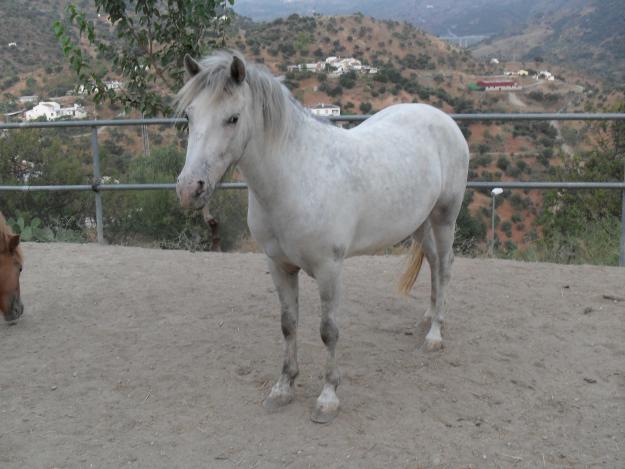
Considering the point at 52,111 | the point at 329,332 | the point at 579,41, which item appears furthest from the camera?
the point at 579,41

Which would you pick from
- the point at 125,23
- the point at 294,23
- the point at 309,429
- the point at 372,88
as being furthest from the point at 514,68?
the point at 309,429

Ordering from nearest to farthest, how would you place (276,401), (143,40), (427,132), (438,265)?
(276,401) → (427,132) → (438,265) → (143,40)

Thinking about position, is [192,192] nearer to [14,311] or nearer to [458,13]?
[14,311]

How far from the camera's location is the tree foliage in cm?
540

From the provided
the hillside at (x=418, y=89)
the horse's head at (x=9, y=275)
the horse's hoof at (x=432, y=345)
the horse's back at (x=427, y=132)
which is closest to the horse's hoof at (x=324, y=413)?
the horse's hoof at (x=432, y=345)

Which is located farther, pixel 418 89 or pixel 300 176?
pixel 418 89

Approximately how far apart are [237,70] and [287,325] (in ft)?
4.61

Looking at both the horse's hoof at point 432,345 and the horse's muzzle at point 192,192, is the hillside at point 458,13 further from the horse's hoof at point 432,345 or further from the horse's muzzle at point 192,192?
the horse's muzzle at point 192,192

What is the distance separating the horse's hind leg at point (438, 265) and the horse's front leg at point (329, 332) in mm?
995

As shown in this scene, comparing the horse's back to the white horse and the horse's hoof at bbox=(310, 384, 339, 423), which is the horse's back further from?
the horse's hoof at bbox=(310, 384, 339, 423)

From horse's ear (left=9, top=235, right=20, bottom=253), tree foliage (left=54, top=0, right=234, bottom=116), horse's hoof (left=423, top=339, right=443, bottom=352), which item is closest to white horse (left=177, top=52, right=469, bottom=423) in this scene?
horse's hoof (left=423, top=339, right=443, bottom=352)

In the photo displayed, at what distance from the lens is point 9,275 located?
4066mm

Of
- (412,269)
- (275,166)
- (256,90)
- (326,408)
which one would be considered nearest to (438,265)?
(412,269)

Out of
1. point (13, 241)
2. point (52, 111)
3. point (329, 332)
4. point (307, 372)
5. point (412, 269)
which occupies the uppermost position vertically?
point (52, 111)
